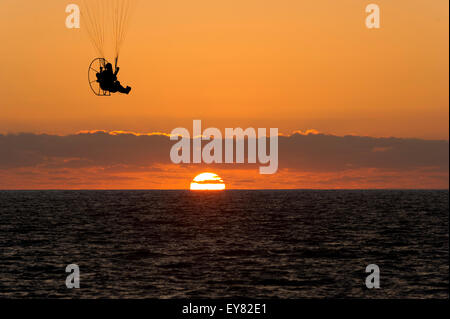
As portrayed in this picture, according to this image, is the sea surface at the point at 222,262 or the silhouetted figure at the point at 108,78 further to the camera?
the sea surface at the point at 222,262

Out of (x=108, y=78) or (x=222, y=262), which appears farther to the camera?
(x=222, y=262)

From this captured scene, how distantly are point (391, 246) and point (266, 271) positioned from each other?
93.9 feet

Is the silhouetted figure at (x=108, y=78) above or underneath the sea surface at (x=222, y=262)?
above

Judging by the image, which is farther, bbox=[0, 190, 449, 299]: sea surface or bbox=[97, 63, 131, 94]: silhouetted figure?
bbox=[0, 190, 449, 299]: sea surface

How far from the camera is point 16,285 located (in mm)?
44156

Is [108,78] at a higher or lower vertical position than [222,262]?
higher

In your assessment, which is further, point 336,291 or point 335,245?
point 335,245

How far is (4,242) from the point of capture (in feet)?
256

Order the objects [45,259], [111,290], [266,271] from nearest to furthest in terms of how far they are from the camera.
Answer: [111,290], [266,271], [45,259]

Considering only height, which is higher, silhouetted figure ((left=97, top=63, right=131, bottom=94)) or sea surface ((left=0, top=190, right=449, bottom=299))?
silhouetted figure ((left=97, top=63, right=131, bottom=94))
